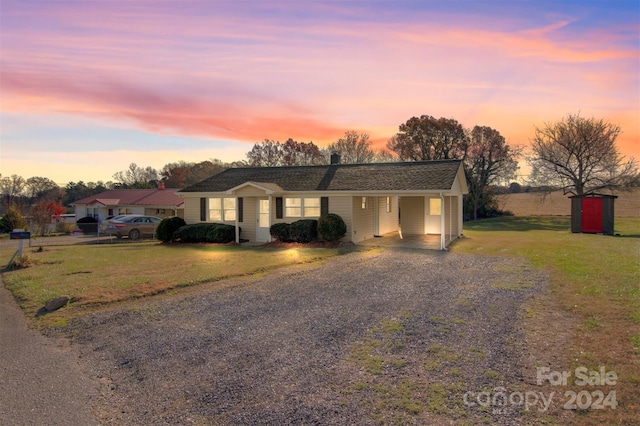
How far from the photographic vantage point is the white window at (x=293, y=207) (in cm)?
2064

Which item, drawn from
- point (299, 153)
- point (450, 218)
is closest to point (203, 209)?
point (450, 218)

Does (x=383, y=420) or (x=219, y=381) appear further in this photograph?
(x=219, y=381)

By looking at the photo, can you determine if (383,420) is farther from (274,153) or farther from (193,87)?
(274,153)

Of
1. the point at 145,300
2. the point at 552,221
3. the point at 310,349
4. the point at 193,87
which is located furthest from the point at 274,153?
the point at 310,349

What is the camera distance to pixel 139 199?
1628 inches

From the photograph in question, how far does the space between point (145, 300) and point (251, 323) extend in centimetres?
331

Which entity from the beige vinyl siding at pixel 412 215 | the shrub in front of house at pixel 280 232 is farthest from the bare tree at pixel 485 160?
the shrub in front of house at pixel 280 232

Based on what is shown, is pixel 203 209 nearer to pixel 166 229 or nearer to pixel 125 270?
pixel 166 229

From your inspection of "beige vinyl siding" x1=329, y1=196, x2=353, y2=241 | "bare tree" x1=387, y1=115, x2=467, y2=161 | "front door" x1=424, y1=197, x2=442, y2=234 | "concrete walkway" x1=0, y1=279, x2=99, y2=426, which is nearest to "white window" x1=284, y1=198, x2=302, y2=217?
"beige vinyl siding" x1=329, y1=196, x2=353, y2=241

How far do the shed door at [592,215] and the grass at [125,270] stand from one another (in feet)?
56.6

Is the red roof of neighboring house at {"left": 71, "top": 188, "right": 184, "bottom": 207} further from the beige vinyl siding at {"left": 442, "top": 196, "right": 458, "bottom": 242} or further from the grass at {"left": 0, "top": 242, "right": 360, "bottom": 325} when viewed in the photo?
the beige vinyl siding at {"left": 442, "top": 196, "right": 458, "bottom": 242}

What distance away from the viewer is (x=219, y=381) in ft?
16.6

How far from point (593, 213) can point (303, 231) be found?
60.3 feet

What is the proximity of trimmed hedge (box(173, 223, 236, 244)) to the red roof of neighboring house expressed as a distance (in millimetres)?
16376
